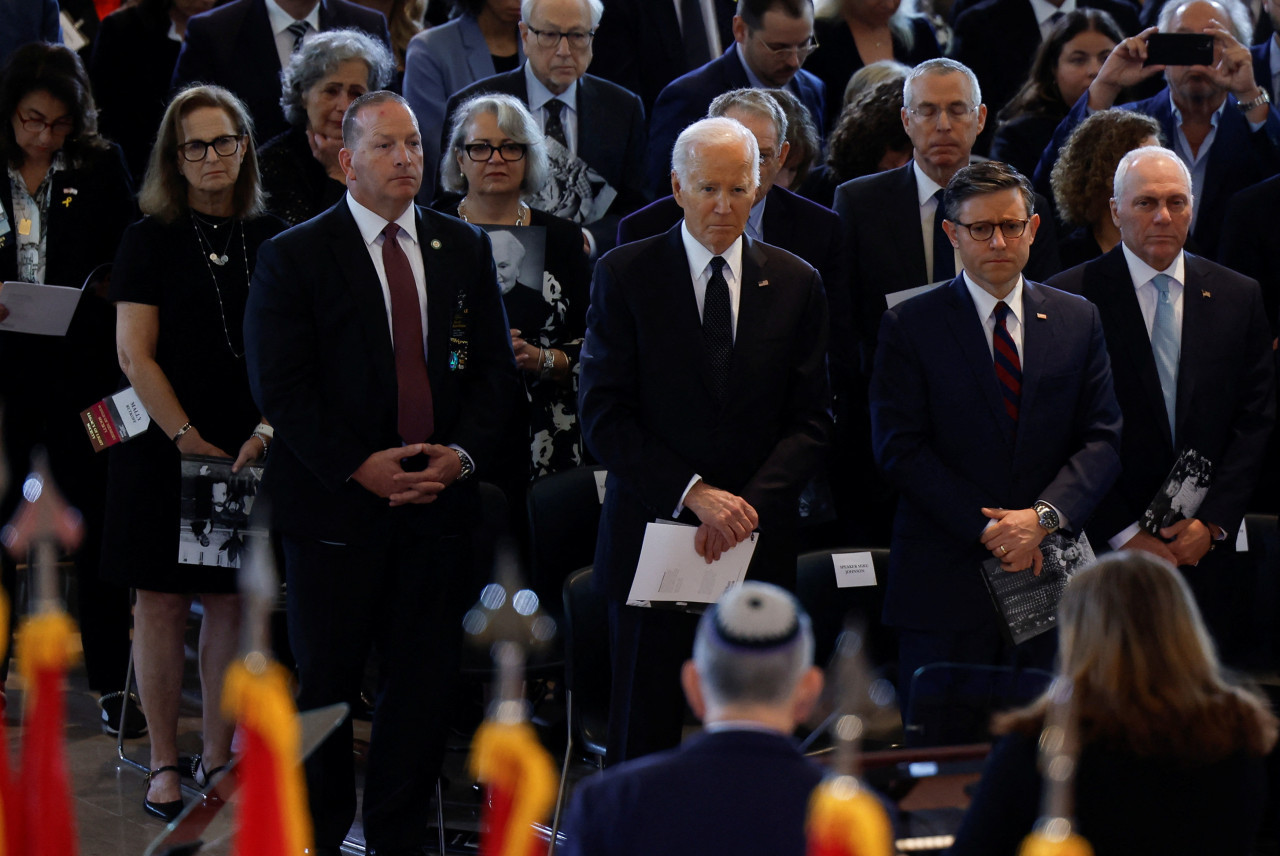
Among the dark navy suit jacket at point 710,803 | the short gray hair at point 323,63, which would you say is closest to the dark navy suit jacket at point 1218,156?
the short gray hair at point 323,63

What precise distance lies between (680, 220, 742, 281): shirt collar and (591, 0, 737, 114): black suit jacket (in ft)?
8.99

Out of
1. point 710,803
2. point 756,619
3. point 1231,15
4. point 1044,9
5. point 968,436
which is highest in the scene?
point 1044,9

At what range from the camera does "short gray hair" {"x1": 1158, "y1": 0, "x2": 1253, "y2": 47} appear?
18.6ft

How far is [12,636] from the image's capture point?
5836 mm

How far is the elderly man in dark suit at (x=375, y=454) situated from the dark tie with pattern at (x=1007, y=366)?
1.38m

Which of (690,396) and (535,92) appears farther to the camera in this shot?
(535,92)

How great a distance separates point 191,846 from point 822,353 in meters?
2.49

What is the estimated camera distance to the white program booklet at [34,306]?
16.6 ft

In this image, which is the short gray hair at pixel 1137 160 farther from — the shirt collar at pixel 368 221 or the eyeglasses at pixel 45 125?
the eyeglasses at pixel 45 125

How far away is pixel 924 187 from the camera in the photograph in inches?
193

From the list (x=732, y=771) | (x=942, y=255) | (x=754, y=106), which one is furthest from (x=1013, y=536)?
(x=732, y=771)

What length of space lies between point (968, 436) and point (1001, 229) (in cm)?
57

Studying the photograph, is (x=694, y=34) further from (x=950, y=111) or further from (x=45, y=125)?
(x=45, y=125)

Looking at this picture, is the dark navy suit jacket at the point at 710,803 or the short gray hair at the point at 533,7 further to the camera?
the short gray hair at the point at 533,7
